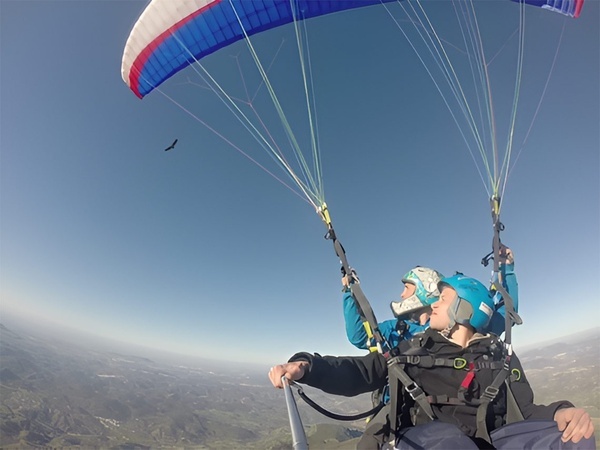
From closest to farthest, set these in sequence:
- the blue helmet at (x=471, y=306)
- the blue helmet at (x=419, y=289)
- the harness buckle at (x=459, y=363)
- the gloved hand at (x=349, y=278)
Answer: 1. the harness buckle at (x=459, y=363)
2. the blue helmet at (x=471, y=306)
3. the gloved hand at (x=349, y=278)
4. the blue helmet at (x=419, y=289)

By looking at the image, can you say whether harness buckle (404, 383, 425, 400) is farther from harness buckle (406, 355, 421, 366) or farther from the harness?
Answer: harness buckle (406, 355, 421, 366)

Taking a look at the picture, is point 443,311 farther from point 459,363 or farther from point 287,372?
point 287,372

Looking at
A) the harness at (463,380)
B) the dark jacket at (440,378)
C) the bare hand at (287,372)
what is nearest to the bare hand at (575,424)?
the dark jacket at (440,378)

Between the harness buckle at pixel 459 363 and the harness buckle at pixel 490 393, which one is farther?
the harness buckle at pixel 459 363

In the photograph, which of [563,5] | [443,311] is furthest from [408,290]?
[563,5]

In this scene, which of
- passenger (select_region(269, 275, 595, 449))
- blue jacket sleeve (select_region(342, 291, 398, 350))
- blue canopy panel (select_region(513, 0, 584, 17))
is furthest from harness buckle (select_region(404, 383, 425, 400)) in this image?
blue canopy panel (select_region(513, 0, 584, 17))

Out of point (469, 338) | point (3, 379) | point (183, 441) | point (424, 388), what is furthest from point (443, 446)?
point (3, 379)

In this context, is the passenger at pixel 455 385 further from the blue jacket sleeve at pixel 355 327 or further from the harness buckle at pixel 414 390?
the blue jacket sleeve at pixel 355 327
